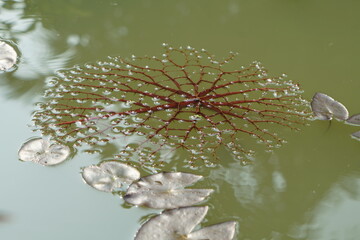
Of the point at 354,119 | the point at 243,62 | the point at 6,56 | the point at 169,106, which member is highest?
the point at 6,56

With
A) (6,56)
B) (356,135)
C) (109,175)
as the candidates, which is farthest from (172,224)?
(6,56)

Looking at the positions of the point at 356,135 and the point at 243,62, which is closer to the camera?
the point at 356,135

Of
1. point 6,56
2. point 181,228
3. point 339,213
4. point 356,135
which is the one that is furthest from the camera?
point 6,56

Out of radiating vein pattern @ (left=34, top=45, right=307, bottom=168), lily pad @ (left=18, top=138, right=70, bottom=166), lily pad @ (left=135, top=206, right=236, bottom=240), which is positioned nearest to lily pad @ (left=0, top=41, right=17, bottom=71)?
radiating vein pattern @ (left=34, top=45, right=307, bottom=168)

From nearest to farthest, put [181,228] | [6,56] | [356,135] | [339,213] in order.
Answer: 1. [181,228]
2. [339,213]
3. [356,135]
4. [6,56]

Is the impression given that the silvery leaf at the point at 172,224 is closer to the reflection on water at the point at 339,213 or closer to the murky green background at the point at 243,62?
the murky green background at the point at 243,62

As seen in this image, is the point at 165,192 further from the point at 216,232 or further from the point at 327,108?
the point at 327,108

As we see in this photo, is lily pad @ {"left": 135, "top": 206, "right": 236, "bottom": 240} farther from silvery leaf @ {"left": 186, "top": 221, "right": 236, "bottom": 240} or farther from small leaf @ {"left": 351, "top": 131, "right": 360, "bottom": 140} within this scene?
small leaf @ {"left": 351, "top": 131, "right": 360, "bottom": 140}
